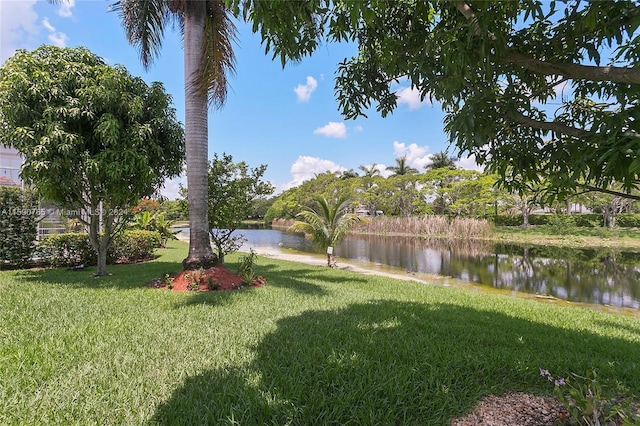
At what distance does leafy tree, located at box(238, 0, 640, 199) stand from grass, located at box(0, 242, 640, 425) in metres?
1.90

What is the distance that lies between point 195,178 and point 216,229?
2805mm

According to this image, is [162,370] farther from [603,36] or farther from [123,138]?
[123,138]

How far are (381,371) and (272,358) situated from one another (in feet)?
3.49

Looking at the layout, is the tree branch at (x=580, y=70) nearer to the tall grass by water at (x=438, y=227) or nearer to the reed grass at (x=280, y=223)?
the tall grass by water at (x=438, y=227)

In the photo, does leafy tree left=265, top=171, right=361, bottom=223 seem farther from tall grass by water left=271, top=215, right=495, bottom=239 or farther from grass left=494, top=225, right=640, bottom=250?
grass left=494, top=225, right=640, bottom=250

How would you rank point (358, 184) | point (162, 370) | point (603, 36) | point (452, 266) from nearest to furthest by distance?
1. point (603, 36)
2. point (162, 370)
3. point (452, 266)
4. point (358, 184)

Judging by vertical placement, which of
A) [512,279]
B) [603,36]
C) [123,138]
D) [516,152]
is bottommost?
[512,279]

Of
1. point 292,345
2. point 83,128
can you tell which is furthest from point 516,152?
point 83,128

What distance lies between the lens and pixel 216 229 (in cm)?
1010

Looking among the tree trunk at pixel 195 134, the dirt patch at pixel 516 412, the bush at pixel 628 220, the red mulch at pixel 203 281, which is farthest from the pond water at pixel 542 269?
the bush at pixel 628 220

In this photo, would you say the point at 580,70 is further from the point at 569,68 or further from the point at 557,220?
the point at 557,220

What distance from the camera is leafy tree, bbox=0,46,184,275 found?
272 inches

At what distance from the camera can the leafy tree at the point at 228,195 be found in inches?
388

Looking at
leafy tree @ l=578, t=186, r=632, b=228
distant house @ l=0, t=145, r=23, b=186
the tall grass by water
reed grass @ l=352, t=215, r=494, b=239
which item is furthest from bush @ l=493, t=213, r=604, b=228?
distant house @ l=0, t=145, r=23, b=186
